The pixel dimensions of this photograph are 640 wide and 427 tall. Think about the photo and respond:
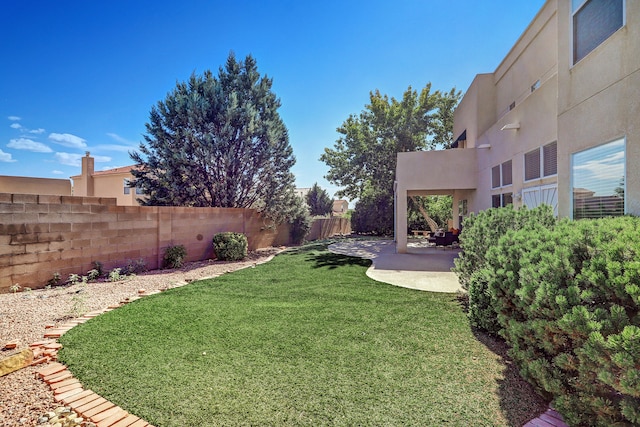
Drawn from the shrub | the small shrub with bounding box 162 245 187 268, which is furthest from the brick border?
A: the shrub

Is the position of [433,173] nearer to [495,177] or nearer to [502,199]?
[495,177]

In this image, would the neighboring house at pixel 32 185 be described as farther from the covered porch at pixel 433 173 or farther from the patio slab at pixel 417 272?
the covered porch at pixel 433 173

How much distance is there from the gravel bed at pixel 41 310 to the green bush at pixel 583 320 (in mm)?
4729

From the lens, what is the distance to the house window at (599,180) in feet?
14.4

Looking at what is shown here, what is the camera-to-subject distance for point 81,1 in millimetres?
8227

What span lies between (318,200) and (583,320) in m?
37.9

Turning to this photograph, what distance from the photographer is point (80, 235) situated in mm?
7914

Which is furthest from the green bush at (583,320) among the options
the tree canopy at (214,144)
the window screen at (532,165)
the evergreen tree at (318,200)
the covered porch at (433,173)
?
the evergreen tree at (318,200)

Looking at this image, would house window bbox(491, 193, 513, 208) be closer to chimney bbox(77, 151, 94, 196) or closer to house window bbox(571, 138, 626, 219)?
house window bbox(571, 138, 626, 219)

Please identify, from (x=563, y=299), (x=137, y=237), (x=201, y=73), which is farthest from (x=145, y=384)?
(x=201, y=73)

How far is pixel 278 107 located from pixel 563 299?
53.5 feet

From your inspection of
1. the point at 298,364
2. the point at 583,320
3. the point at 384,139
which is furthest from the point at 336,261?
the point at 384,139

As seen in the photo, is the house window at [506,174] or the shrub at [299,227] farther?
the shrub at [299,227]

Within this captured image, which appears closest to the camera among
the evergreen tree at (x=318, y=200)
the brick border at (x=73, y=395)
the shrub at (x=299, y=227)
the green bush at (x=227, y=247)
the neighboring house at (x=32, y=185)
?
the brick border at (x=73, y=395)
